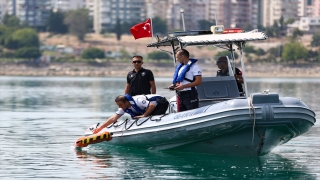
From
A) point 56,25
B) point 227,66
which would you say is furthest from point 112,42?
point 227,66

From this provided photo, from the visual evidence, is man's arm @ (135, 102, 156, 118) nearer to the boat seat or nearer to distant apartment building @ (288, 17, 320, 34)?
the boat seat

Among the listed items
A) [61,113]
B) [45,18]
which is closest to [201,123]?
[61,113]

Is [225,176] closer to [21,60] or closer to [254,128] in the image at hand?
[254,128]

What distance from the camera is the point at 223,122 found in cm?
1700

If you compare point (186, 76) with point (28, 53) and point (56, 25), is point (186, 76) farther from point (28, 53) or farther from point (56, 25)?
point (56, 25)

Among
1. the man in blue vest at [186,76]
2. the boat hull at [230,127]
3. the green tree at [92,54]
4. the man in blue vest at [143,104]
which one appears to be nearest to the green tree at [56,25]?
the green tree at [92,54]

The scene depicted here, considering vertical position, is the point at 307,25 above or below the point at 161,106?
below

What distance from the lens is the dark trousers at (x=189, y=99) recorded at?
1806cm

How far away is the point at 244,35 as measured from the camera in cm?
1800

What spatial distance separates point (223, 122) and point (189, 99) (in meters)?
1.28

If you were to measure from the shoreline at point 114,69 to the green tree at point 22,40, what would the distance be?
778 inches

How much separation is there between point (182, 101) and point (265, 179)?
9.13 feet

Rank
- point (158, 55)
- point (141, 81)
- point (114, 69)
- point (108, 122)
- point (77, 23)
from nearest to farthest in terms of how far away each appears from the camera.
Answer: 1. point (141, 81)
2. point (108, 122)
3. point (114, 69)
4. point (158, 55)
5. point (77, 23)

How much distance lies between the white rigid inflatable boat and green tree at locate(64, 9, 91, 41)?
527ft
